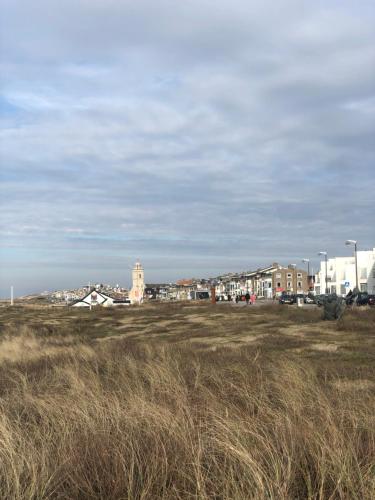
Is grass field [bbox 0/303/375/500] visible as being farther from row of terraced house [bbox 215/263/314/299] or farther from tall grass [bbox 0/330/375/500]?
row of terraced house [bbox 215/263/314/299]

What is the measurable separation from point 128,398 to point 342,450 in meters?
3.10

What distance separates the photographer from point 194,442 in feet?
15.2

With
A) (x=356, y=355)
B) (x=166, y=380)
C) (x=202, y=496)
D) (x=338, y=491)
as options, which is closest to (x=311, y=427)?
(x=338, y=491)

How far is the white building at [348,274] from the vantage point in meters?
102

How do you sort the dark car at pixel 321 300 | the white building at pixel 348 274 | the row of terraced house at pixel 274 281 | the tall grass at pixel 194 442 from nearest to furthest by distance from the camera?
1. the tall grass at pixel 194 442
2. the dark car at pixel 321 300
3. the white building at pixel 348 274
4. the row of terraced house at pixel 274 281

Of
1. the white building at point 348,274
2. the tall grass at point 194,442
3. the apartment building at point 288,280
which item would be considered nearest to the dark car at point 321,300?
the tall grass at point 194,442

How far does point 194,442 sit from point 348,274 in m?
116

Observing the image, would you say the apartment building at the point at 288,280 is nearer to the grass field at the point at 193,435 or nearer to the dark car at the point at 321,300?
the dark car at the point at 321,300

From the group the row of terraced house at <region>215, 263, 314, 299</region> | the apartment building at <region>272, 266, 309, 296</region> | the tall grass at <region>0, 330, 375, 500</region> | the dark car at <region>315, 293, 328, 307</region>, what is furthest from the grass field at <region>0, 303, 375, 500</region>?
the apartment building at <region>272, 266, 309, 296</region>

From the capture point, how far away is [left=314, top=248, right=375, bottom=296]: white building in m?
102

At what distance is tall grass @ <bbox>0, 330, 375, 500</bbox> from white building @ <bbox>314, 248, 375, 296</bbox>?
310ft

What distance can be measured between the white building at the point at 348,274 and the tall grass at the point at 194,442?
94525mm

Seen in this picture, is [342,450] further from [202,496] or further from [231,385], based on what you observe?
[231,385]

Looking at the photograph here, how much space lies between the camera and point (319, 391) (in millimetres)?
6758
